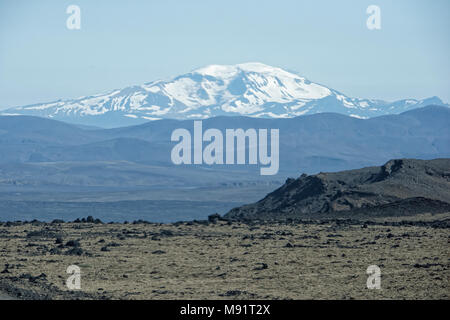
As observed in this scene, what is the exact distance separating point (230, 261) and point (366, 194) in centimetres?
2998

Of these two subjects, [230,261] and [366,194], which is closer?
[230,261]

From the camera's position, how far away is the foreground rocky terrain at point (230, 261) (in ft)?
70.0

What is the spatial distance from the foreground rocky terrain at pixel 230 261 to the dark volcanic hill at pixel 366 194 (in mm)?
8286

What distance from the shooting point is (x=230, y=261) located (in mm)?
27703

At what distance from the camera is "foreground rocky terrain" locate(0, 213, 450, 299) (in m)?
21.3

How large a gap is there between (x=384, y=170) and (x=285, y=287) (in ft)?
145

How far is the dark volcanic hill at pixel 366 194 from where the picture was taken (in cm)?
5047

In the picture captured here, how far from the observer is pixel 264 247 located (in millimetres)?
31859

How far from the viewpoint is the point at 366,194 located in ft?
185

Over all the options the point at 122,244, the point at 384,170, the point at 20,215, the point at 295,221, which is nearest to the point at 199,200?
the point at 20,215

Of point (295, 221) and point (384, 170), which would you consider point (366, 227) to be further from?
point (384, 170)

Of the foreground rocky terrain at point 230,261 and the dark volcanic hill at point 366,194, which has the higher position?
the dark volcanic hill at point 366,194

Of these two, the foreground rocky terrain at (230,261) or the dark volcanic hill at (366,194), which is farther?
the dark volcanic hill at (366,194)

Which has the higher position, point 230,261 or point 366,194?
point 366,194
